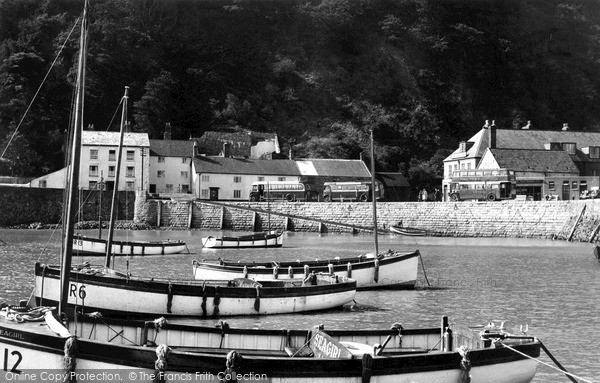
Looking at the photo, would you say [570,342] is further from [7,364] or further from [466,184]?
[466,184]

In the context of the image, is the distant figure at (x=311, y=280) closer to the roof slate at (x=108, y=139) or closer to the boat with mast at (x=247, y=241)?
the boat with mast at (x=247, y=241)

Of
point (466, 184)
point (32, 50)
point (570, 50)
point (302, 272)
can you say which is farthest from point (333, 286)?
point (570, 50)

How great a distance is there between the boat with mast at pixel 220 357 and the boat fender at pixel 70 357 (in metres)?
0.01

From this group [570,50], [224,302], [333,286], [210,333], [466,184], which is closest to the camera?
[210,333]

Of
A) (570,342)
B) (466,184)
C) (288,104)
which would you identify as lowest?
(570,342)

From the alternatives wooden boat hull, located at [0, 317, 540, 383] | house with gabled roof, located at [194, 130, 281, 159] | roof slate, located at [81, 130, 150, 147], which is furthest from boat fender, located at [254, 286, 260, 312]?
house with gabled roof, located at [194, 130, 281, 159]

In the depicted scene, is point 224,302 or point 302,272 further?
point 302,272

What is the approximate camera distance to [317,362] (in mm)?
10781

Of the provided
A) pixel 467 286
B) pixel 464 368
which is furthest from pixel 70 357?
pixel 467 286

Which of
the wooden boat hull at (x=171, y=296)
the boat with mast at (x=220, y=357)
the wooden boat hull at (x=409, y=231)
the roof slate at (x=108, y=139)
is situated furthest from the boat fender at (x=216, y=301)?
the roof slate at (x=108, y=139)

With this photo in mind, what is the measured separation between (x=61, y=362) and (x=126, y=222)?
57956 mm

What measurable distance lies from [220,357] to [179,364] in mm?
605

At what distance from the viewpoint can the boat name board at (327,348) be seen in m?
11.2

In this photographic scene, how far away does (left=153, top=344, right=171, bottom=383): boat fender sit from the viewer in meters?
10.4
